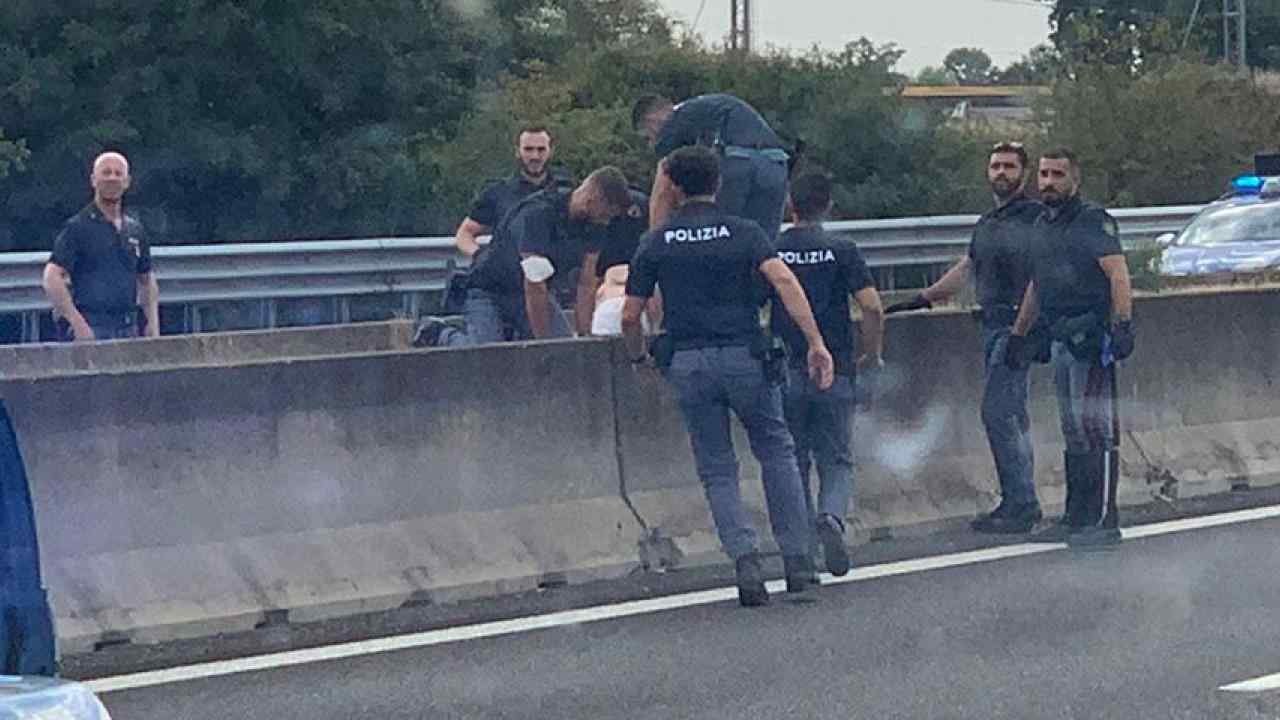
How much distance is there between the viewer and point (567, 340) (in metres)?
11.1

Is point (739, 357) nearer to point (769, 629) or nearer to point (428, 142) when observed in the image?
point (769, 629)

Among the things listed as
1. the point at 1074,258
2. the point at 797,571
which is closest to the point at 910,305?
the point at 1074,258

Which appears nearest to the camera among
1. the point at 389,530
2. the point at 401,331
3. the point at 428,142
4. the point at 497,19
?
the point at 389,530

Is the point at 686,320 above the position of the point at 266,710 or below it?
above

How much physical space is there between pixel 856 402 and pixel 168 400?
3128 millimetres

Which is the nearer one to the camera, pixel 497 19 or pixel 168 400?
pixel 168 400

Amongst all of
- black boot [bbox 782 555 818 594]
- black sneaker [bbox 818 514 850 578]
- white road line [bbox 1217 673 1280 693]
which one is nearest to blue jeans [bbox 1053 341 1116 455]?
black sneaker [bbox 818 514 850 578]

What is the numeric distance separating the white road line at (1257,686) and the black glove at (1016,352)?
12.4 feet

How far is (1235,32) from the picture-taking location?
3002 inches

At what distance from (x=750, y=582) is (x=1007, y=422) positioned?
8.42 feet

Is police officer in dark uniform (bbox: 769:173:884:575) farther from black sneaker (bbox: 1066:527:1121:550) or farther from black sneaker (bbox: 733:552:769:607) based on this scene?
black sneaker (bbox: 1066:527:1121:550)

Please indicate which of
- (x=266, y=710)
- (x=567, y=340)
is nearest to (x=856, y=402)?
(x=567, y=340)

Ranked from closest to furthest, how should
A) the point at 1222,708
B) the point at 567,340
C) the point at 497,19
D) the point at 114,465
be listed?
the point at 1222,708, the point at 114,465, the point at 567,340, the point at 497,19

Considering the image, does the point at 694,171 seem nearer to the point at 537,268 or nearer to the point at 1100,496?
the point at 537,268
